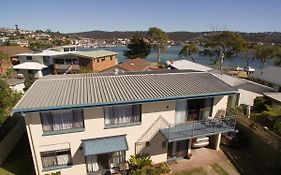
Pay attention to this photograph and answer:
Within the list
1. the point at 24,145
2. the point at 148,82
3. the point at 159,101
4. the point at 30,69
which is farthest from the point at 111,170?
the point at 30,69

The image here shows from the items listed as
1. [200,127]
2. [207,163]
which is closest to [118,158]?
[200,127]

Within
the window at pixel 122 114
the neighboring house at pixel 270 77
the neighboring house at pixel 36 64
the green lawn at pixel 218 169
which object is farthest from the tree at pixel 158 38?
the window at pixel 122 114

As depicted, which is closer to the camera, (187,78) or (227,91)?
(227,91)

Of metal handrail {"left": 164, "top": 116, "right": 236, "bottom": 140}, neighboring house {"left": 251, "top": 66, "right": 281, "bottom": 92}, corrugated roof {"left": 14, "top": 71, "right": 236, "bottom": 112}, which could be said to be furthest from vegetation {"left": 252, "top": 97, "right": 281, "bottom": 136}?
neighboring house {"left": 251, "top": 66, "right": 281, "bottom": 92}

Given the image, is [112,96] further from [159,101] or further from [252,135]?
[252,135]

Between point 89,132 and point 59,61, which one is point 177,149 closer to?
point 89,132

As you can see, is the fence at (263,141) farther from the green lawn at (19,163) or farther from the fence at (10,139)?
the fence at (10,139)

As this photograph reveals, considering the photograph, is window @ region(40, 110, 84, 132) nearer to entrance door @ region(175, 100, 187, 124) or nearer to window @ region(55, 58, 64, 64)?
entrance door @ region(175, 100, 187, 124)
